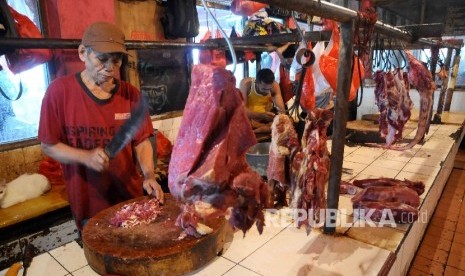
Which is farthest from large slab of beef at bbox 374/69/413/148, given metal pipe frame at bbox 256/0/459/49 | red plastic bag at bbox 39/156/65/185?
red plastic bag at bbox 39/156/65/185

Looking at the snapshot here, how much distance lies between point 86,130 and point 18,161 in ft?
8.26

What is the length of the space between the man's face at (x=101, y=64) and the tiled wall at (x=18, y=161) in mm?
2627

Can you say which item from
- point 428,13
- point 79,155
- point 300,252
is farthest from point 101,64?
point 428,13

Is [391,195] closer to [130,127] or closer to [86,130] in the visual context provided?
[130,127]

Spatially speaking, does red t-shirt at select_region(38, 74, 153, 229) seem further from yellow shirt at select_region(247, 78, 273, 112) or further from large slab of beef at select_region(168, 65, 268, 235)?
yellow shirt at select_region(247, 78, 273, 112)

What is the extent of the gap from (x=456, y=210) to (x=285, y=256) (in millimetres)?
4506

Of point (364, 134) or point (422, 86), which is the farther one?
point (364, 134)

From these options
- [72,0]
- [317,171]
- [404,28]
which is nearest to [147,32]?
[72,0]

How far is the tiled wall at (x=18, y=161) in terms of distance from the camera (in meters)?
4.19

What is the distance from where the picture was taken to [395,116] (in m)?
4.34

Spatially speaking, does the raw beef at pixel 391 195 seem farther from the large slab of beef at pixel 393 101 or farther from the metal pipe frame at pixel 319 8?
the large slab of beef at pixel 393 101

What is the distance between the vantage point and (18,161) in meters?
4.30

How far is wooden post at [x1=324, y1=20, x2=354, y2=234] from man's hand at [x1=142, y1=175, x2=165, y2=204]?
4.43ft

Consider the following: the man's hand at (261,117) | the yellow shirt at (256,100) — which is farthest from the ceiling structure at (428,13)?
the man's hand at (261,117)
